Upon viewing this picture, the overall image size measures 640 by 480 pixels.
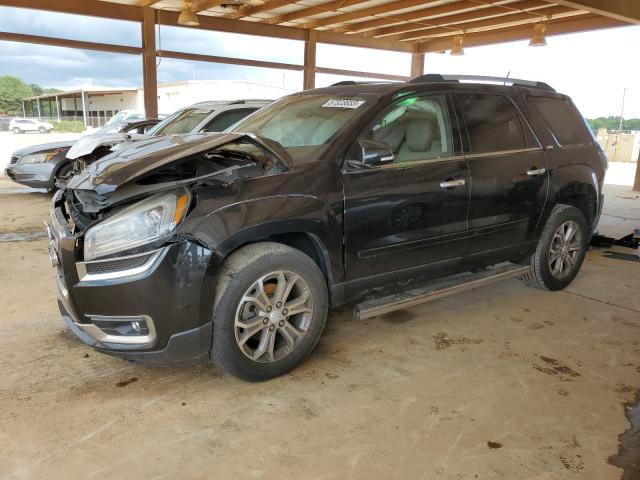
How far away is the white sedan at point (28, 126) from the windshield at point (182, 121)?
11.2m

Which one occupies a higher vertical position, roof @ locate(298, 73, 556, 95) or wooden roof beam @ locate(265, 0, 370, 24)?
wooden roof beam @ locate(265, 0, 370, 24)

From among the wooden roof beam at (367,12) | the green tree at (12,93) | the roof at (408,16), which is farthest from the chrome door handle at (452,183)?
the green tree at (12,93)

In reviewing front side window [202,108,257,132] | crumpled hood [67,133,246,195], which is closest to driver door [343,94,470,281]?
crumpled hood [67,133,246,195]

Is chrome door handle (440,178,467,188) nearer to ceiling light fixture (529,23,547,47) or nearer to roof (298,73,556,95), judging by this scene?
roof (298,73,556,95)

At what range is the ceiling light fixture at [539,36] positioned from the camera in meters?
12.5

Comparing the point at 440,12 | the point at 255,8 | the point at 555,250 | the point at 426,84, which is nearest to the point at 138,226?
the point at 426,84

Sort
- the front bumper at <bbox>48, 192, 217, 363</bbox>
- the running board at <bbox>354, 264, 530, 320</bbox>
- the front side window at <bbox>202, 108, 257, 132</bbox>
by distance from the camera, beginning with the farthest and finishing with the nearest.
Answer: the front side window at <bbox>202, 108, 257, 132</bbox> < the running board at <bbox>354, 264, 530, 320</bbox> < the front bumper at <bbox>48, 192, 217, 363</bbox>

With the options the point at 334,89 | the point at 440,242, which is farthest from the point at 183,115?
the point at 440,242

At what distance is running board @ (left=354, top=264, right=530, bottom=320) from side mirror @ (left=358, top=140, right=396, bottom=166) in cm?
90

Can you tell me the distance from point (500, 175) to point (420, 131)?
737 millimetres

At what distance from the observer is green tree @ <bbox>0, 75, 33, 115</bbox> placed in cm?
1420

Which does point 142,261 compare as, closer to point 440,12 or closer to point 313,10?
point 313,10

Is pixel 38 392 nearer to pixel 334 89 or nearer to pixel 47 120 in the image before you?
pixel 334 89

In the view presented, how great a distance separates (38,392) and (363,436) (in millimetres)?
1774
